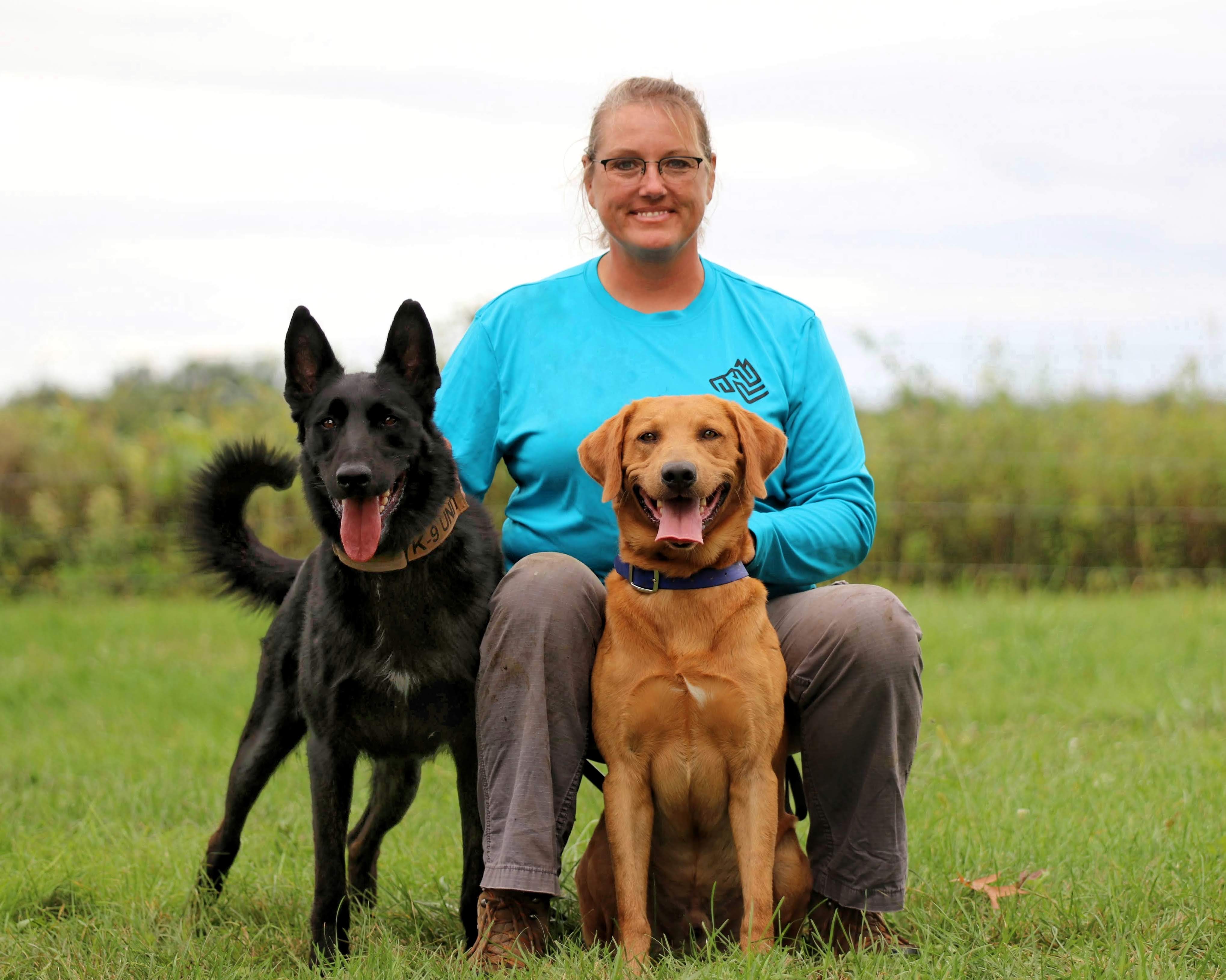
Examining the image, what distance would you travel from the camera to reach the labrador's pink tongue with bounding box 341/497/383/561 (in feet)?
8.81

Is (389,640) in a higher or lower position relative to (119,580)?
higher

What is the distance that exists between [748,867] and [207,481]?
5.97ft

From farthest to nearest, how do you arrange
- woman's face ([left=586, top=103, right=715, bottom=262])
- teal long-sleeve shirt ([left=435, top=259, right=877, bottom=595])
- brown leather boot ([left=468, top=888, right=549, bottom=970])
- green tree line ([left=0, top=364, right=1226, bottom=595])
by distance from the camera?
green tree line ([left=0, top=364, right=1226, bottom=595]) < woman's face ([left=586, top=103, right=715, bottom=262]) < teal long-sleeve shirt ([left=435, top=259, right=877, bottom=595]) < brown leather boot ([left=468, top=888, right=549, bottom=970])

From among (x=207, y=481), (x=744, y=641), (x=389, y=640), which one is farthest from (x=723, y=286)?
(x=207, y=481)

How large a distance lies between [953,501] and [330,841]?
751 cm

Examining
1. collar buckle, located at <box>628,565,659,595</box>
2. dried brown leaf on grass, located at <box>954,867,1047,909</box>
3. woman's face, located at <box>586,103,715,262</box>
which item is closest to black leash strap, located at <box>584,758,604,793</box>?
collar buckle, located at <box>628,565,659,595</box>

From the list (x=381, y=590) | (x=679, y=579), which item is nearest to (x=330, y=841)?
(x=381, y=590)

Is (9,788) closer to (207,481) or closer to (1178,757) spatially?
(207,481)

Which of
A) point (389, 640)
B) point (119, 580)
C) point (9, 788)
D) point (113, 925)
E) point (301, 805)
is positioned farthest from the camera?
point (119, 580)

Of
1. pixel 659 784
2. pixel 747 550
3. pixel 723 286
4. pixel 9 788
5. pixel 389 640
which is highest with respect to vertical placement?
pixel 723 286

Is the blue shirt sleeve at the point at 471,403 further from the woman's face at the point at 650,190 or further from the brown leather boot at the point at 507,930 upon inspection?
the brown leather boot at the point at 507,930

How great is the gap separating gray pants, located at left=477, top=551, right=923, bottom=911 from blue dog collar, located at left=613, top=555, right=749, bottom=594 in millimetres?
104

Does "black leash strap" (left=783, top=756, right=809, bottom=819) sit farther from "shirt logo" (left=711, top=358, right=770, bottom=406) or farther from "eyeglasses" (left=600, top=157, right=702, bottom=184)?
"eyeglasses" (left=600, top=157, right=702, bottom=184)

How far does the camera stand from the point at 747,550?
2770mm
